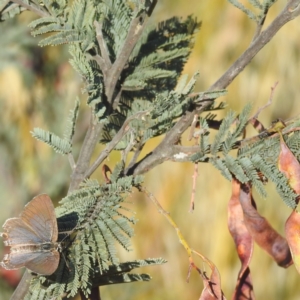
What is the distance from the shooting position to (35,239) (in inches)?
18.8

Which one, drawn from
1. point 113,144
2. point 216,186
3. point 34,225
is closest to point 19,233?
point 34,225

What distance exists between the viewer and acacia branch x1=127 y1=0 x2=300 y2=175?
1.64 feet

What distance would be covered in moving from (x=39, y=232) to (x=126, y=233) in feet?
0.23

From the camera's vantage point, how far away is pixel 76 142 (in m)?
1.61

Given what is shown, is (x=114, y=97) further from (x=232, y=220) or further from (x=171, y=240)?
(x=171, y=240)

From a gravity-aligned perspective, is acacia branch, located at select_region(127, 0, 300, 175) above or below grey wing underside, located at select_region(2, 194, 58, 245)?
above

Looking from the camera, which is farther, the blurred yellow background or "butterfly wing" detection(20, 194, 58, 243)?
the blurred yellow background

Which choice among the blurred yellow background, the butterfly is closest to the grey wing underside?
the butterfly

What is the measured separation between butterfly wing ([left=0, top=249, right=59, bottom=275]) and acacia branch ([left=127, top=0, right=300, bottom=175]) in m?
0.11

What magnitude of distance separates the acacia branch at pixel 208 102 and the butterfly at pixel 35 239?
89 mm

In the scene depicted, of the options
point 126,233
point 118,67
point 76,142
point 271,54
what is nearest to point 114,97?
point 118,67

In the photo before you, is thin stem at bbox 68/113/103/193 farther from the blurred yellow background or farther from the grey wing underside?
the blurred yellow background

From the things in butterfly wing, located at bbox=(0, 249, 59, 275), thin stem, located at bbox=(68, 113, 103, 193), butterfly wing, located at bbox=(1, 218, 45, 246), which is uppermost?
thin stem, located at bbox=(68, 113, 103, 193)

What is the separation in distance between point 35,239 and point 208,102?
0.64 ft
